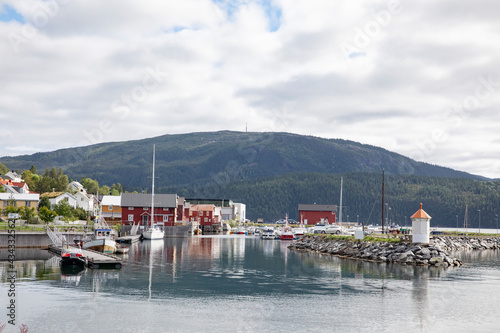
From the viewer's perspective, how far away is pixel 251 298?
120ft

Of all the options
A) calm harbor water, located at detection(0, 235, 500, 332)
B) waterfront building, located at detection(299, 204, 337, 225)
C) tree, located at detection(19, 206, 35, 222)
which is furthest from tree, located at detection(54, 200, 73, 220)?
waterfront building, located at detection(299, 204, 337, 225)

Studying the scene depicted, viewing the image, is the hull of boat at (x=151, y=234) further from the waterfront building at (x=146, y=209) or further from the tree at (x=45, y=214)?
the tree at (x=45, y=214)

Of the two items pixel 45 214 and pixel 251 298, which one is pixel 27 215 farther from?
pixel 251 298

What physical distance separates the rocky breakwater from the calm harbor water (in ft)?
11.7

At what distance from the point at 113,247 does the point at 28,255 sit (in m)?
10.4

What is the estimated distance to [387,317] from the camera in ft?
102

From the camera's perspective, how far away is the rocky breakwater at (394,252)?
2404 inches

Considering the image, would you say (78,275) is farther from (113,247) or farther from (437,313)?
(437,313)

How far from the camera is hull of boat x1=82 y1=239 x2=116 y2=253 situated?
213 ft

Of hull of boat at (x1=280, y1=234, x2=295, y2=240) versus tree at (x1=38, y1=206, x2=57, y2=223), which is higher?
tree at (x1=38, y1=206, x2=57, y2=223)

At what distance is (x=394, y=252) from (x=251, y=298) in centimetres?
3298

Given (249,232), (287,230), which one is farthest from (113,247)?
(249,232)

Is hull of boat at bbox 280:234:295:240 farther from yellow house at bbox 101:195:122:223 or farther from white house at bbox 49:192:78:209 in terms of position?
white house at bbox 49:192:78:209

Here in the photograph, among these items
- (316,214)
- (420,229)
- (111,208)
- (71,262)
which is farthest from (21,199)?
(316,214)
